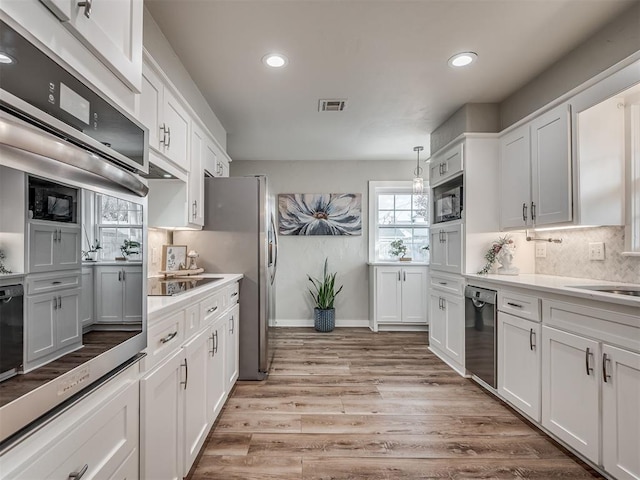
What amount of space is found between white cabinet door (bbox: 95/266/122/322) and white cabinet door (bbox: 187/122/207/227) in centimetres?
163

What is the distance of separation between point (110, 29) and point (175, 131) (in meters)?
1.33

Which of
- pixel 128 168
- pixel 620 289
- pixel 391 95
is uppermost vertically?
pixel 391 95

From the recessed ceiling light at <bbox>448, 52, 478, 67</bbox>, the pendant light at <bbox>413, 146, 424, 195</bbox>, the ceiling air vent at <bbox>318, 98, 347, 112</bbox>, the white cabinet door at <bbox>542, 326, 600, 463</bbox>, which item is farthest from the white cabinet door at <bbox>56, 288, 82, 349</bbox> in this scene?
the pendant light at <bbox>413, 146, 424, 195</bbox>

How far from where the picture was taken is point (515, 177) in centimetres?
271

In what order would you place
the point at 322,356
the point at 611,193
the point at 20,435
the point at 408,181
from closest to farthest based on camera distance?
1. the point at 20,435
2. the point at 611,193
3. the point at 322,356
4. the point at 408,181

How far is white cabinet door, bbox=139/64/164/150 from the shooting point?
1.71m

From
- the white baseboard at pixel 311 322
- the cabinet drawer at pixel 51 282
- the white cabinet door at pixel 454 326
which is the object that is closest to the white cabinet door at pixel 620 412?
the white cabinet door at pixel 454 326

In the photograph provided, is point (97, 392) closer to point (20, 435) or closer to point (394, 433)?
point (20, 435)

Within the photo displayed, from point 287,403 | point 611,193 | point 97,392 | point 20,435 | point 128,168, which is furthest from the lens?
point 287,403

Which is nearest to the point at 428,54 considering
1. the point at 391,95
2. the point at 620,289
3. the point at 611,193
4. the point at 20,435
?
the point at 391,95

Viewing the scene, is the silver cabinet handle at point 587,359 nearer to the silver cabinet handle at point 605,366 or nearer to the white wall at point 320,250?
the silver cabinet handle at point 605,366

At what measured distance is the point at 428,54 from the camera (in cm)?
223

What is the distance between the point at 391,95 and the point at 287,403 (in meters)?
2.56

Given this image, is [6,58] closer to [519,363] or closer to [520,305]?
[520,305]
